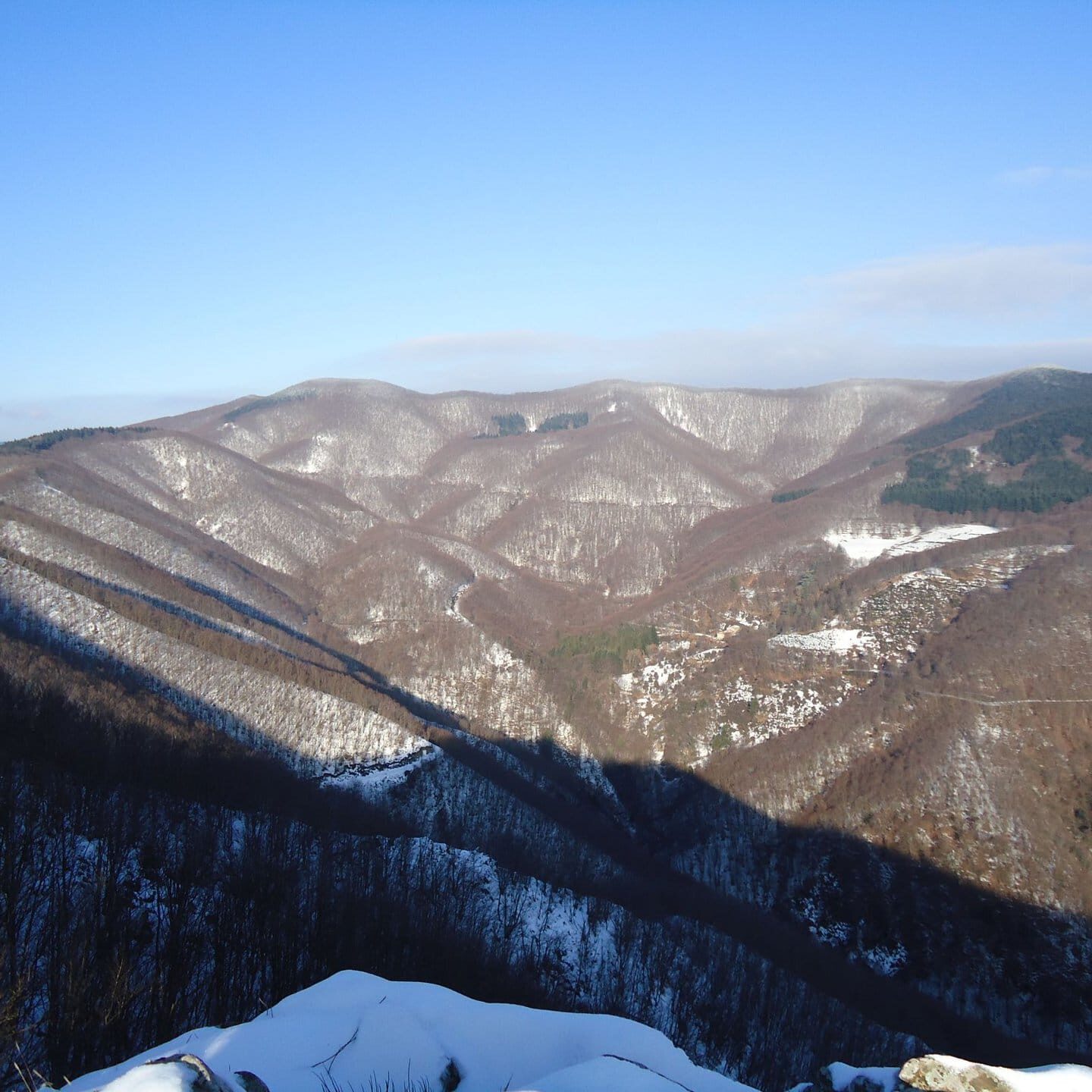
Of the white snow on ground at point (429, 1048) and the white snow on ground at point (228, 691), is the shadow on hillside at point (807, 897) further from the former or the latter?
the white snow on ground at point (429, 1048)

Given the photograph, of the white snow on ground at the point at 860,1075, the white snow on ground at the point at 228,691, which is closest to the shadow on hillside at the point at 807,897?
the white snow on ground at the point at 228,691

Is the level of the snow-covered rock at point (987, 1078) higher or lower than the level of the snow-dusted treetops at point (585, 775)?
higher

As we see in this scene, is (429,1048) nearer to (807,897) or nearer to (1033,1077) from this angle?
(1033,1077)

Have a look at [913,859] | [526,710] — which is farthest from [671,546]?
[913,859]

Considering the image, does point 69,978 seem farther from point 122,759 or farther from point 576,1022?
point 122,759

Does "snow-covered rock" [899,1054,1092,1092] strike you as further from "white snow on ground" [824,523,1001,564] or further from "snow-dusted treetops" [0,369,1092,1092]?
"white snow on ground" [824,523,1001,564]

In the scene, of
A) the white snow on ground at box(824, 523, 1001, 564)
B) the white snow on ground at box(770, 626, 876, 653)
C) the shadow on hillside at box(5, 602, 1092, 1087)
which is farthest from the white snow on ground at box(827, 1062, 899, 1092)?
the white snow on ground at box(824, 523, 1001, 564)
